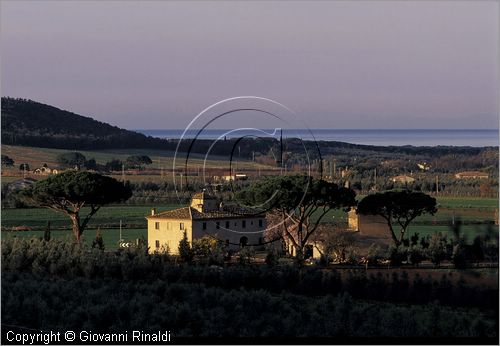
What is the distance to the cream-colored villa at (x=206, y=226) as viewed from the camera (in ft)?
78.4

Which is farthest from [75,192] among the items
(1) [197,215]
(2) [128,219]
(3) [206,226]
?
(2) [128,219]

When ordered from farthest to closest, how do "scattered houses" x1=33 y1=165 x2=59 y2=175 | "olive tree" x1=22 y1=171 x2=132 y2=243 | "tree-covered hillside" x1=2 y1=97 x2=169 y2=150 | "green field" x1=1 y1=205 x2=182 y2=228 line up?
"tree-covered hillside" x1=2 y1=97 x2=169 y2=150 < "scattered houses" x1=33 y1=165 x2=59 y2=175 < "green field" x1=1 y1=205 x2=182 y2=228 < "olive tree" x1=22 y1=171 x2=132 y2=243

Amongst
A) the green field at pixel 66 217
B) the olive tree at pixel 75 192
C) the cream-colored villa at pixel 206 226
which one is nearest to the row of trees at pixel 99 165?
the green field at pixel 66 217

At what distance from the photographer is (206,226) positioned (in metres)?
24.2

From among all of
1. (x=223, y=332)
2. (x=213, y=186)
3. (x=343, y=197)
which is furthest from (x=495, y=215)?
(x=223, y=332)

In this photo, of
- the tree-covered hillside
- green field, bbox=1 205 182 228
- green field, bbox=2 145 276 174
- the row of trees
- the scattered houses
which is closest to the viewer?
green field, bbox=1 205 182 228

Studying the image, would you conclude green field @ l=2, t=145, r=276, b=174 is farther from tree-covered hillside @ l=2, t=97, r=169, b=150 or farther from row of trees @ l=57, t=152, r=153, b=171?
tree-covered hillside @ l=2, t=97, r=169, b=150

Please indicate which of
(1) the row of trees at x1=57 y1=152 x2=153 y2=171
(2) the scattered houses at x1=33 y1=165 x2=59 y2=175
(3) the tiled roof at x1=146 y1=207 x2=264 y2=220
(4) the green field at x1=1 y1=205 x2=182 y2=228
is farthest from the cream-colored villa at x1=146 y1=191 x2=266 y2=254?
(1) the row of trees at x1=57 y1=152 x2=153 y2=171

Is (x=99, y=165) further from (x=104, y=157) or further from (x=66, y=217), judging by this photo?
(x=66, y=217)

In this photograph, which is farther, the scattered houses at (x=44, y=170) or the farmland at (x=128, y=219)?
the scattered houses at (x=44, y=170)

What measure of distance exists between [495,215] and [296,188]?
6326 mm

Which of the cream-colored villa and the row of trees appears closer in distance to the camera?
the cream-colored villa

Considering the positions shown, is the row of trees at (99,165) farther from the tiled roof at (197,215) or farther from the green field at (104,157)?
the tiled roof at (197,215)

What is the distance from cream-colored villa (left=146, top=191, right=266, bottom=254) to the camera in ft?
78.4
